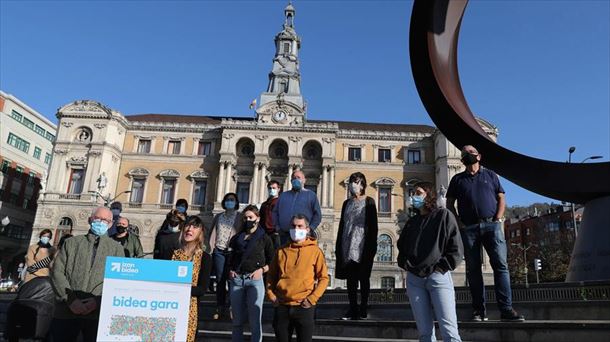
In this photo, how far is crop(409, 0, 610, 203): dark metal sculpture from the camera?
275 inches

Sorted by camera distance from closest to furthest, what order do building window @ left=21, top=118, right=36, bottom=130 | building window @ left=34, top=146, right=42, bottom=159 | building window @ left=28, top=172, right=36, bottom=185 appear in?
building window @ left=21, top=118, right=36, bottom=130, building window @ left=28, top=172, right=36, bottom=185, building window @ left=34, top=146, right=42, bottom=159

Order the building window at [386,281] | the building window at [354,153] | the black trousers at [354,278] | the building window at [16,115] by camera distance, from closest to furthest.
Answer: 1. the black trousers at [354,278]
2. the building window at [386,281]
3. the building window at [354,153]
4. the building window at [16,115]

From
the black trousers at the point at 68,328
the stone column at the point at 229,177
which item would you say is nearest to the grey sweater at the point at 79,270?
the black trousers at the point at 68,328

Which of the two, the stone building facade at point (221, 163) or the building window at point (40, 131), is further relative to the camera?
the building window at point (40, 131)

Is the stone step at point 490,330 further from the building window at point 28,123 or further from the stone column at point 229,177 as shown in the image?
the building window at point 28,123

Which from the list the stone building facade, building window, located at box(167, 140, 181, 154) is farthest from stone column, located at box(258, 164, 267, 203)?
building window, located at box(167, 140, 181, 154)

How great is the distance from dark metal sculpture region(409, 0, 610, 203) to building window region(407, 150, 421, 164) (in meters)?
30.2

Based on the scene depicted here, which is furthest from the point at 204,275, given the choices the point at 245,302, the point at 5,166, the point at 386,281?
the point at 5,166

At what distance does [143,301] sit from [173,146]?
37035 millimetres

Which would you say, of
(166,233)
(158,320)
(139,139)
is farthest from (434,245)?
(139,139)

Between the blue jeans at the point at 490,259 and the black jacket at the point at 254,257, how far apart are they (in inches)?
91.3

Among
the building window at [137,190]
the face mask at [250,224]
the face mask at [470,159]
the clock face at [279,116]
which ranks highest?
the clock face at [279,116]

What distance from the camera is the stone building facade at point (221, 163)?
35447 mm

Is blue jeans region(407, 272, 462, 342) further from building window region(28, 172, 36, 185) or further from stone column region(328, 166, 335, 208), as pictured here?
building window region(28, 172, 36, 185)
